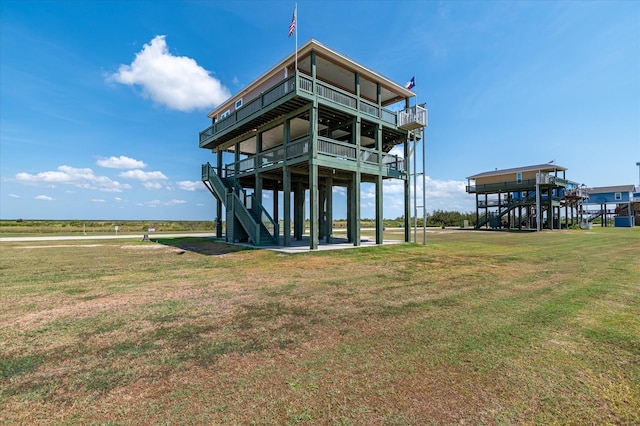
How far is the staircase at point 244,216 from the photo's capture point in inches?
682

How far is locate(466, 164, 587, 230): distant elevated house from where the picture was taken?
38.2 meters

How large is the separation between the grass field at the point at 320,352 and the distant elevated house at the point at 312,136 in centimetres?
839

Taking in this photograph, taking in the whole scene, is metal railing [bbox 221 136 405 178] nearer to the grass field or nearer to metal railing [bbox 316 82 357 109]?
metal railing [bbox 316 82 357 109]

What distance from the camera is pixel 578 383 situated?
2.93 meters

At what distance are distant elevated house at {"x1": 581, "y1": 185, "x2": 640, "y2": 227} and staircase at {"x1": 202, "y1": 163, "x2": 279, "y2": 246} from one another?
61.8 meters

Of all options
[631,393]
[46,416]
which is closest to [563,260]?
[631,393]

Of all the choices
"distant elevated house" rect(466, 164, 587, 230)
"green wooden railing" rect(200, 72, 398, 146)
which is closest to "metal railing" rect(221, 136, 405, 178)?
"green wooden railing" rect(200, 72, 398, 146)

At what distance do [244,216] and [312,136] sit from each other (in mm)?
7302

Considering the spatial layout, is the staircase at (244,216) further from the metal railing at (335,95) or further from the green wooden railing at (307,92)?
the metal railing at (335,95)

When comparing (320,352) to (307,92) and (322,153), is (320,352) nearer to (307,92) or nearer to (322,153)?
(322,153)

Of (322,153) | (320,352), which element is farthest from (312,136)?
(320,352)

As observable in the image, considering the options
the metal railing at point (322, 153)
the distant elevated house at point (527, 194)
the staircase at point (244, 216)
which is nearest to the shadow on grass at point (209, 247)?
the staircase at point (244, 216)

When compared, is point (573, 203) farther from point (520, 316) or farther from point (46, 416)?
point (46, 416)

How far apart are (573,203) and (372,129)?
43.0 m
